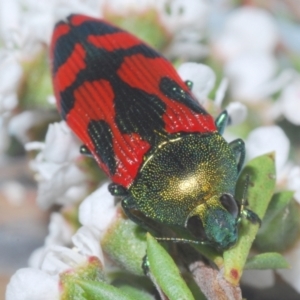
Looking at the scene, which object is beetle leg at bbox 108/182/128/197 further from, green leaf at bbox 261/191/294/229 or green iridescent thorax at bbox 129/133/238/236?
green leaf at bbox 261/191/294/229

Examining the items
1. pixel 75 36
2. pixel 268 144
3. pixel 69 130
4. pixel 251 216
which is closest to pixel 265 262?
pixel 251 216

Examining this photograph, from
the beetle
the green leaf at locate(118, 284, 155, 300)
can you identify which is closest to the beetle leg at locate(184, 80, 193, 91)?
the beetle

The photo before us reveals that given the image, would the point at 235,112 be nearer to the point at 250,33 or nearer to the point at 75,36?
the point at 75,36

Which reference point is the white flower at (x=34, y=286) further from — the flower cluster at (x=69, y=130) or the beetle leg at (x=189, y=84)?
the beetle leg at (x=189, y=84)

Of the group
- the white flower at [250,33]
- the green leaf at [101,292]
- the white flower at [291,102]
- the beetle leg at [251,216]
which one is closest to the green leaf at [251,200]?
the beetle leg at [251,216]

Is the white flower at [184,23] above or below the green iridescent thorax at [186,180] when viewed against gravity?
above

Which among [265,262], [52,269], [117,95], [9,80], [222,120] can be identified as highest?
[9,80]

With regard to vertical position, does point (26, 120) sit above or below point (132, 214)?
above

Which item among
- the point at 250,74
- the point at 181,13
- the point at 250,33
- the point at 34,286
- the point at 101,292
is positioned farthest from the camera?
the point at 250,33
